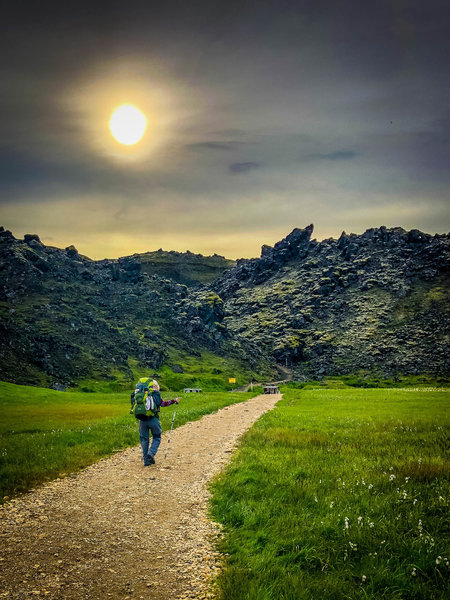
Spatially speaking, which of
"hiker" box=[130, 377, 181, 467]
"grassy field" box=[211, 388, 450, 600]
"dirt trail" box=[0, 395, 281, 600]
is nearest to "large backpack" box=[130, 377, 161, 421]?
"hiker" box=[130, 377, 181, 467]

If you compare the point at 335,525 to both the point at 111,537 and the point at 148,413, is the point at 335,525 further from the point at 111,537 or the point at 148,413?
the point at 148,413

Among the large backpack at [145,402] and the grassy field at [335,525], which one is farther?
the large backpack at [145,402]

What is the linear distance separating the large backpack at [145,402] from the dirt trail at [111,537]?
2125 mm

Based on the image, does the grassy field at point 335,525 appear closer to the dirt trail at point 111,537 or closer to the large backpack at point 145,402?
the dirt trail at point 111,537

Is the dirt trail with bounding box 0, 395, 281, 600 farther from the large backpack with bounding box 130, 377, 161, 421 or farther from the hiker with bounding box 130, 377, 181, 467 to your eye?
the large backpack with bounding box 130, 377, 161, 421

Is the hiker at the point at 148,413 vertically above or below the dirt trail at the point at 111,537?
above

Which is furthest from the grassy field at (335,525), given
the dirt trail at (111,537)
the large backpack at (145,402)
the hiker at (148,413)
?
the large backpack at (145,402)

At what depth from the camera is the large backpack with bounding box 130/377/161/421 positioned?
1387cm

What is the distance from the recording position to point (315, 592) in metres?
5.50

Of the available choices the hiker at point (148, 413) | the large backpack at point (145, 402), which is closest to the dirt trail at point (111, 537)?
the hiker at point (148, 413)

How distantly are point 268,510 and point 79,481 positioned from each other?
694cm

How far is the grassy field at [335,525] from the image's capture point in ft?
18.5

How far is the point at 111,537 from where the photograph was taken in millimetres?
7398

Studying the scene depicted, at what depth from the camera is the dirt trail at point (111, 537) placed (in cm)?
569
